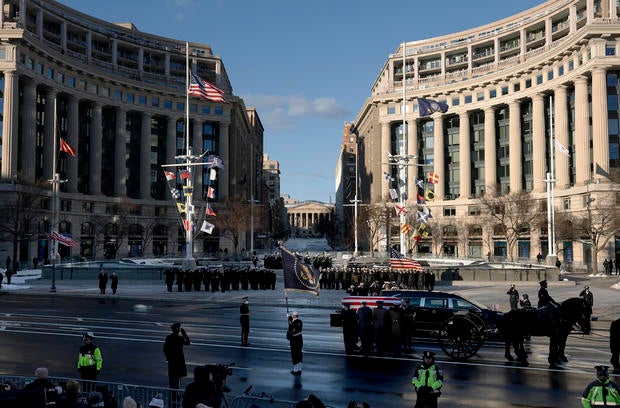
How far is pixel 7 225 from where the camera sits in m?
63.5

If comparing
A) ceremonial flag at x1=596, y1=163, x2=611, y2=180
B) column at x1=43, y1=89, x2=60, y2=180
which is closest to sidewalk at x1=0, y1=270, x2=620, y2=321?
ceremonial flag at x1=596, y1=163, x2=611, y2=180

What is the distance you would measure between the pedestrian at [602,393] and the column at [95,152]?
91.2 metres

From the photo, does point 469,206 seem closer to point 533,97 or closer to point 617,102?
point 533,97

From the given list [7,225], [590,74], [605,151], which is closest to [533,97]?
[590,74]

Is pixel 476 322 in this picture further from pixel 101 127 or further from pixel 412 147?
pixel 412 147

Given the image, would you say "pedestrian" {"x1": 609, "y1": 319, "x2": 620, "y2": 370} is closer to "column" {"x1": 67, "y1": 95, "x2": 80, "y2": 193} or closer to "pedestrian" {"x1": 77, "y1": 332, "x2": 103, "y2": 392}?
"pedestrian" {"x1": 77, "y1": 332, "x2": 103, "y2": 392}

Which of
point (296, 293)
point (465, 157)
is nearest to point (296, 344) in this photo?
point (296, 293)

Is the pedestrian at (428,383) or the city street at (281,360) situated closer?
the pedestrian at (428,383)

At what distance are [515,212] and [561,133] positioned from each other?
13784 mm

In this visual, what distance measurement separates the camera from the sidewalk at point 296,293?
32.7 meters

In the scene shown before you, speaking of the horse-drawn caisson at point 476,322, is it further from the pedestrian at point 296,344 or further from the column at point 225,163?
the column at point 225,163

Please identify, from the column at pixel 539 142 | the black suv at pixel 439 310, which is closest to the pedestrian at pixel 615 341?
the black suv at pixel 439 310

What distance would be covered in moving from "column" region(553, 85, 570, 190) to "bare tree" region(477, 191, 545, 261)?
4.61 meters

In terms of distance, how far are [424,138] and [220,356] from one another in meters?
98.4
